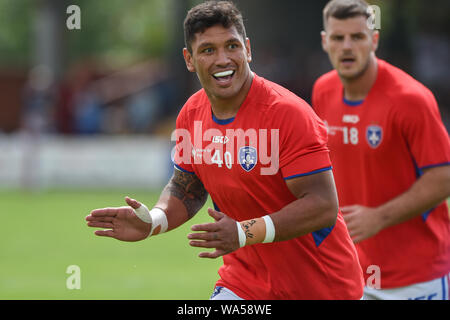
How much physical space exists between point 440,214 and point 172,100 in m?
24.9

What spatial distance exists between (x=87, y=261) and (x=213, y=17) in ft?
29.4

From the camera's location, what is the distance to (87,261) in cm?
1313

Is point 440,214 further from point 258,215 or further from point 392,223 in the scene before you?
point 258,215

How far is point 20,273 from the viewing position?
12.2 metres

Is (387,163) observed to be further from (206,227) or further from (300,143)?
(206,227)

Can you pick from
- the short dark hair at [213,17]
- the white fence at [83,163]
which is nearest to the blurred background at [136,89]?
the white fence at [83,163]

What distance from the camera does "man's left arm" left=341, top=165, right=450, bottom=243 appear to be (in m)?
5.98

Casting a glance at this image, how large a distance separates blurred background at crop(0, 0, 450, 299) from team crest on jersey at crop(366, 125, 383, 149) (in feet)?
15.6

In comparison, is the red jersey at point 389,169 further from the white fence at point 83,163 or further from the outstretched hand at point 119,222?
the white fence at point 83,163

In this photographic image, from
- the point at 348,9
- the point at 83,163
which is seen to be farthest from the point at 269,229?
the point at 83,163

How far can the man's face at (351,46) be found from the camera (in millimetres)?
6434

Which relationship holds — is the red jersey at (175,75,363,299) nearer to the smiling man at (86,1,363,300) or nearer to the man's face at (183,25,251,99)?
the smiling man at (86,1,363,300)

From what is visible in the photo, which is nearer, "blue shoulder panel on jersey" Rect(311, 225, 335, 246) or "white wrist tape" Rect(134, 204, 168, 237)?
"blue shoulder panel on jersey" Rect(311, 225, 335, 246)

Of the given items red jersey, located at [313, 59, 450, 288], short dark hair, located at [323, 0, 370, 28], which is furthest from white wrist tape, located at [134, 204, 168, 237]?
short dark hair, located at [323, 0, 370, 28]
